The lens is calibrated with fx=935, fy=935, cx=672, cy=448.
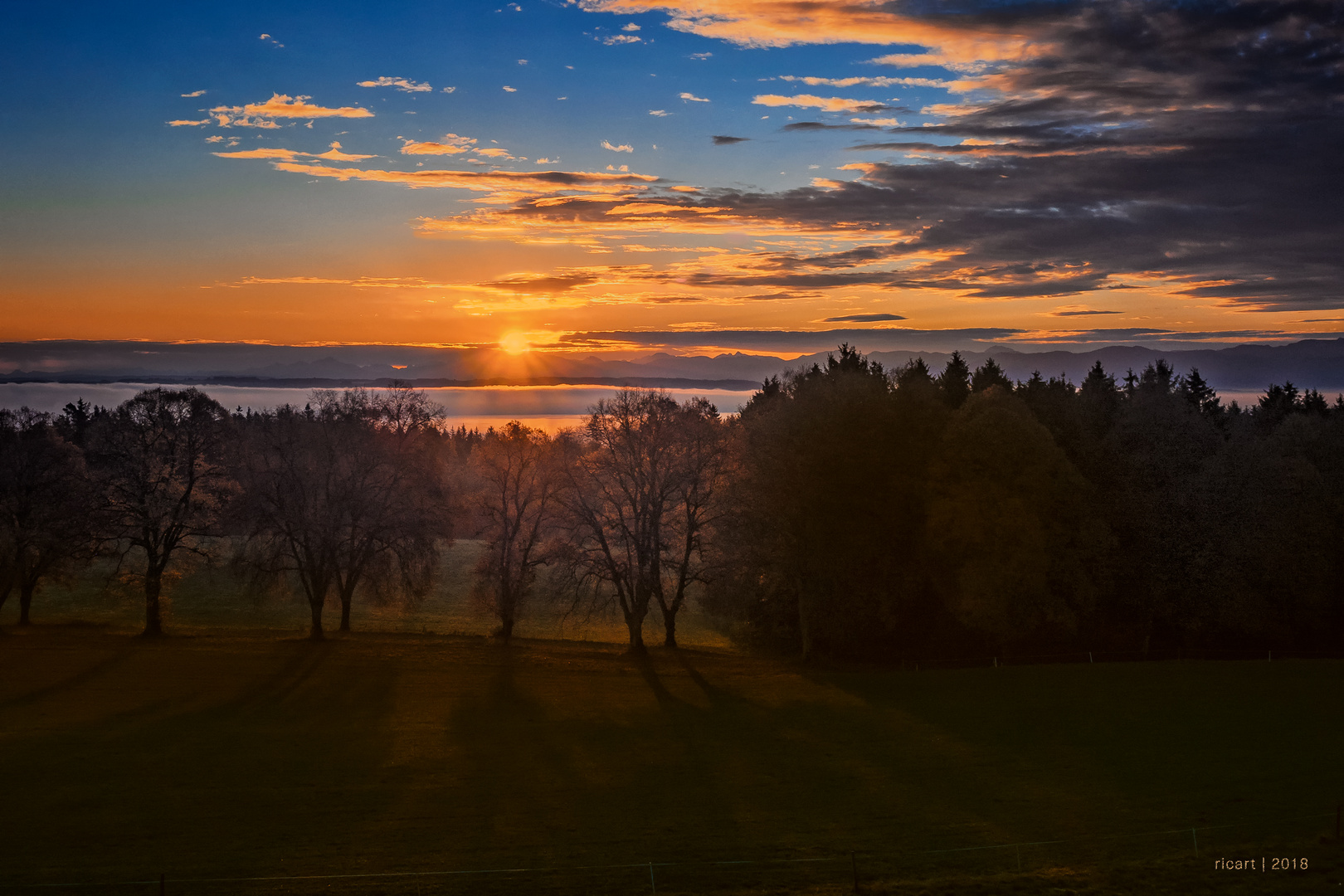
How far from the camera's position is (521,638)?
202 feet

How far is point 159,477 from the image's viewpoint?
5784 centimetres

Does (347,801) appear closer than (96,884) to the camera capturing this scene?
No

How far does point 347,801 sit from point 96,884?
7683mm

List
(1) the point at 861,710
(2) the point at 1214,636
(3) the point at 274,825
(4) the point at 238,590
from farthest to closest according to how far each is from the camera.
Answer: (4) the point at 238,590
(2) the point at 1214,636
(1) the point at 861,710
(3) the point at 274,825

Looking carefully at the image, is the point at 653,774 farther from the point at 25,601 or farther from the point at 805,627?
the point at 25,601

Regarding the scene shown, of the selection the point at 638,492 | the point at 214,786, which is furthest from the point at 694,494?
the point at 214,786

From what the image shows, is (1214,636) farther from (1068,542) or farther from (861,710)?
(861,710)

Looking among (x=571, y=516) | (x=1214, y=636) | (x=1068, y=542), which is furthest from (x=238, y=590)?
(x=1214, y=636)

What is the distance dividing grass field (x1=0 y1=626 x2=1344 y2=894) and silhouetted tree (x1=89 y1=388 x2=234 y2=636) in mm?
8258

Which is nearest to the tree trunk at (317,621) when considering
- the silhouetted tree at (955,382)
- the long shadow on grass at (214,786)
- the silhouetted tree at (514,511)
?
the silhouetted tree at (514,511)

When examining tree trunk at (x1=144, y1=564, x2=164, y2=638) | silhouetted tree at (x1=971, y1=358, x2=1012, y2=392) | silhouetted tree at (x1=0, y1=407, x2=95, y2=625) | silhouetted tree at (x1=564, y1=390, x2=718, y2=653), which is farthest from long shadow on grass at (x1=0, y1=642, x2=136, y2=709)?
silhouetted tree at (x1=971, y1=358, x2=1012, y2=392)

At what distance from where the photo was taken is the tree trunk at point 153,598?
56938 millimetres

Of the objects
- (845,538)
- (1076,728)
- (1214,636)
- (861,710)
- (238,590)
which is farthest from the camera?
(238,590)

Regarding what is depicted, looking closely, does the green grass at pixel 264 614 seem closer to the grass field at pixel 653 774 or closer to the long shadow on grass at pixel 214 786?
the grass field at pixel 653 774
